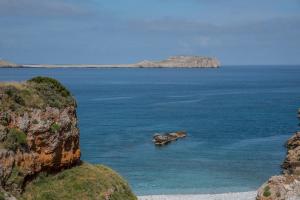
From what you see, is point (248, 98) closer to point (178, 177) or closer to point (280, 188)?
point (178, 177)

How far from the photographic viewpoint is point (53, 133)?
32.5m

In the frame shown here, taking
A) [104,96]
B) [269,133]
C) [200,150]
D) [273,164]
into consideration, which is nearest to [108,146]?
[200,150]

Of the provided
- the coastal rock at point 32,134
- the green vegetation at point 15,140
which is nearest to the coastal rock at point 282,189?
the coastal rock at point 32,134

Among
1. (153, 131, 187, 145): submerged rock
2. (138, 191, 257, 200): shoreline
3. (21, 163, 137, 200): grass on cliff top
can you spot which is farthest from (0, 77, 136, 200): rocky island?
(153, 131, 187, 145): submerged rock

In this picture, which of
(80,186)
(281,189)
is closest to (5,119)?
(80,186)

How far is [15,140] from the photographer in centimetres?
2936

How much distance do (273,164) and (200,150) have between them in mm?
13395

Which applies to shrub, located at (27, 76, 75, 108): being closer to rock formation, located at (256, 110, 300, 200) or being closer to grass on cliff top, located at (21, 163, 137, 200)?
grass on cliff top, located at (21, 163, 137, 200)

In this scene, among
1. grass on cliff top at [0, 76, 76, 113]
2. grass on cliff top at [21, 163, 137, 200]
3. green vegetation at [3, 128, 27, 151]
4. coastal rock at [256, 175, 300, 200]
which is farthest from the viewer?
coastal rock at [256, 175, 300, 200]

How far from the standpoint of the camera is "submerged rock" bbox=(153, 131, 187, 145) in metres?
84.0

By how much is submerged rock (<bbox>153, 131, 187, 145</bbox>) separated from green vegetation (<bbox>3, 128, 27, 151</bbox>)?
54026mm

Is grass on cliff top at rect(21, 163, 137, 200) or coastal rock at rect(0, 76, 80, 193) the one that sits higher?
coastal rock at rect(0, 76, 80, 193)

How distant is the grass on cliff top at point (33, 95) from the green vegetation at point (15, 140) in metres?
1.62

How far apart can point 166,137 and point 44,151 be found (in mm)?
55474
